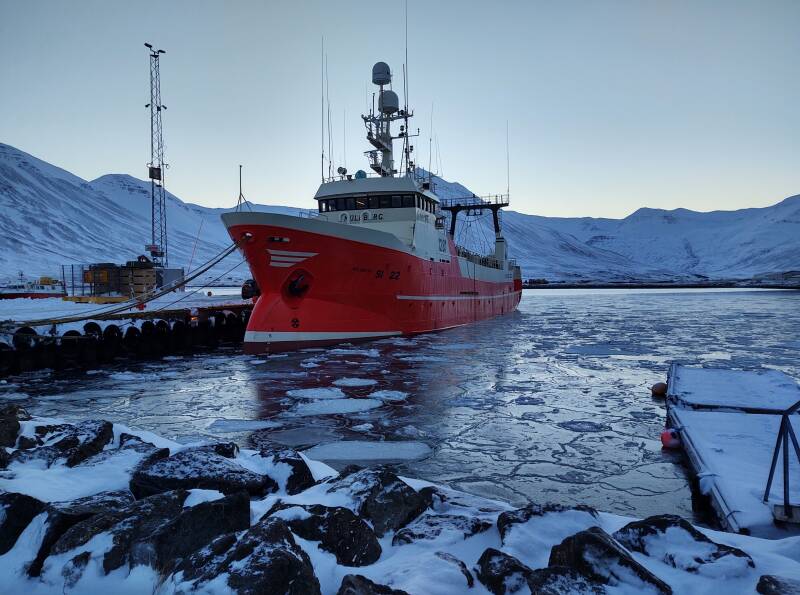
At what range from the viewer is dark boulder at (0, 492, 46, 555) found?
3223 mm

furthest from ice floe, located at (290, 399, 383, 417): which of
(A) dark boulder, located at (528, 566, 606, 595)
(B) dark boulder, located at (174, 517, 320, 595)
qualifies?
(A) dark boulder, located at (528, 566, 606, 595)

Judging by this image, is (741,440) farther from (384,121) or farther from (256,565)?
(384,121)

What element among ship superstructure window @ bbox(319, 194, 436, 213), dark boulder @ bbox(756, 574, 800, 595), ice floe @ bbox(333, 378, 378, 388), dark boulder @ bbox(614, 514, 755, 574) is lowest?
ice floe @ bbox(333, 378, 378, 388)

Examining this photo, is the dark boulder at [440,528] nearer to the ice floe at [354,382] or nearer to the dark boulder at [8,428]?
the dark boulder at [8,428]

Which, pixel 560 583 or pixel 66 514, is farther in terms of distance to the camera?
pixel 66 514

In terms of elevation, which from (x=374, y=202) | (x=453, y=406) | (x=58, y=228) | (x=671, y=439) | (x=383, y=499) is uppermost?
(x=58, y=228)

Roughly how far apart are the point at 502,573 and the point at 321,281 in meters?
13.0

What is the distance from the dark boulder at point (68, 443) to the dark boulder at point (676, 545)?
4.46 meters

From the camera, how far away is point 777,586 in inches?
97.0

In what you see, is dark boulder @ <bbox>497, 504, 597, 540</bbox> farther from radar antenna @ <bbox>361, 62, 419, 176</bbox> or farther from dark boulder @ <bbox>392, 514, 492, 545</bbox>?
radar antenna @ <bbox>361, 62, 419, 176</bbox>

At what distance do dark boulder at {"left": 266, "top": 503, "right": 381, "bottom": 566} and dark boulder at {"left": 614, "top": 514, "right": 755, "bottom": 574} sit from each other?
1.51m

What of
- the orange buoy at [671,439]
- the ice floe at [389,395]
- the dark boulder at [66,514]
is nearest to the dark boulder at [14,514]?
the dark boulder at [66,514]

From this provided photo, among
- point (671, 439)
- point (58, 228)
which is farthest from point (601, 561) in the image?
point (58, 228)

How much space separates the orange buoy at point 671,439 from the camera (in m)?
6.05
